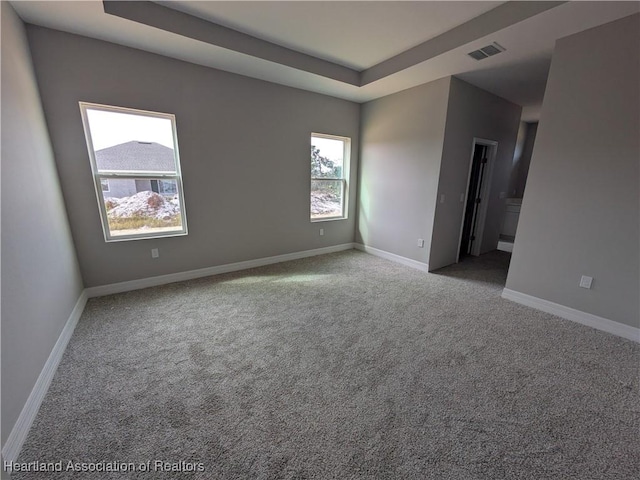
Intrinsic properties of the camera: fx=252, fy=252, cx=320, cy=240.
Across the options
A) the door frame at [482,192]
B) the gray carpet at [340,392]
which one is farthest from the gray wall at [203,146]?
the door frame at [482,192]

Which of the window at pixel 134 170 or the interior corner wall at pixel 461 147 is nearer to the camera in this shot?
the window at pixel 134 170

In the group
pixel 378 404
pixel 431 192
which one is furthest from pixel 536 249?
pixel 378 404

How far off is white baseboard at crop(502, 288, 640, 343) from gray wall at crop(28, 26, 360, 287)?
115 inches

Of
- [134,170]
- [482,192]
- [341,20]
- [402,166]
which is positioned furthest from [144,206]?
[482,192]

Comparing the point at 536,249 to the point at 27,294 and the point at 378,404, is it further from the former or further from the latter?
the point at 27,294

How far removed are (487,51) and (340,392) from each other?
349 cm

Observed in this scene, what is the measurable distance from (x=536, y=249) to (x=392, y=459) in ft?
8.85

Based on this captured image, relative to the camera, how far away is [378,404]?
1589 millimetres

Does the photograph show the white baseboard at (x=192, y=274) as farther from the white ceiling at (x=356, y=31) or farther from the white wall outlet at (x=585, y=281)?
the white wall outlet at (x=585, y=281)

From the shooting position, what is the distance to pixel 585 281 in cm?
247

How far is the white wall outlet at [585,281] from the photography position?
2.44 meters

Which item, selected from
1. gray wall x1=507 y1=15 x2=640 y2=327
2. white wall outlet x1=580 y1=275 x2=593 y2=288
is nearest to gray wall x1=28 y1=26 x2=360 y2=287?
gray wall x1=507 y1=15 x2=640 y2=327

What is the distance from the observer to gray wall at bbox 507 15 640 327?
2.15m

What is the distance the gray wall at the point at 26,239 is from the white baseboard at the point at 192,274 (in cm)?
48
